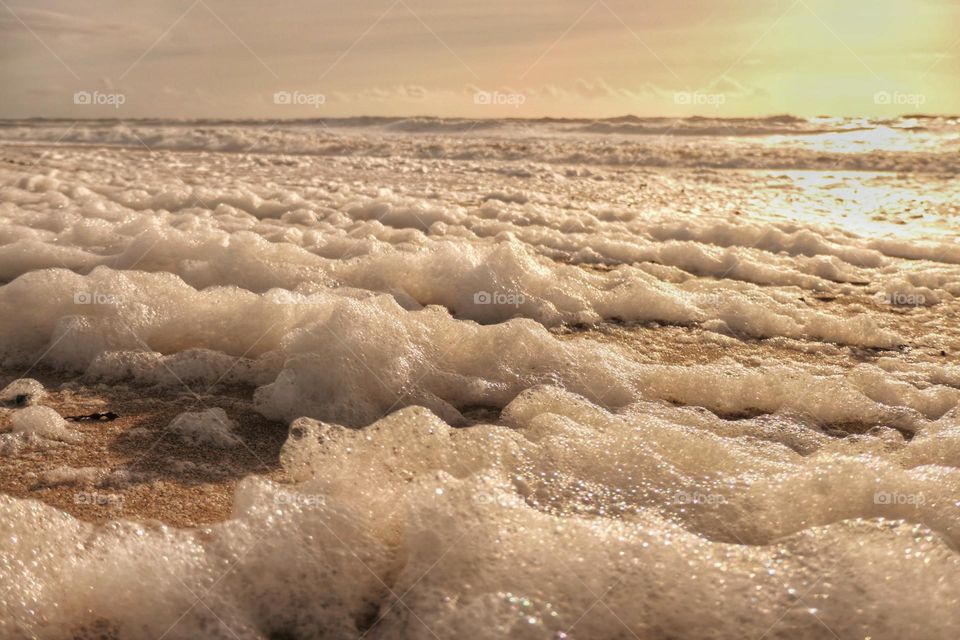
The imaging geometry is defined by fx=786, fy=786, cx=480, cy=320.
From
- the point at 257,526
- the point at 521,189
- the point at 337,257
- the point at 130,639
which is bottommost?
the point at 130,639

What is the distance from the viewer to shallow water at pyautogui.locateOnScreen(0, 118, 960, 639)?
1.89 meters

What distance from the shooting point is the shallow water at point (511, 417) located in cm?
189

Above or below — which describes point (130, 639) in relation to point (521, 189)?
below

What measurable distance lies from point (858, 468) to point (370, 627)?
1556 mm

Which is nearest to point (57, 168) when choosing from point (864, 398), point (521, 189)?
point (521, 189)

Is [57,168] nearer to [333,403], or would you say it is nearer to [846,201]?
[333,403]

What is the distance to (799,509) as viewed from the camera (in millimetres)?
2260

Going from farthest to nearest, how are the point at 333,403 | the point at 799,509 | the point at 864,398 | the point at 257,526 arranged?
the point at 864,398 < the point at 333,403 < the point at 799,509 < the point at 257,526

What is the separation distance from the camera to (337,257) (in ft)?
16.5

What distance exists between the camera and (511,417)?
113 inches

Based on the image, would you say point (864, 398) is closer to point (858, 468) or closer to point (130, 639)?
point (858, 468)

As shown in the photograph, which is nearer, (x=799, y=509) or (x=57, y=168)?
(x=799, y=509)

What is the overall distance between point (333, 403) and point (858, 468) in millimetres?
1802

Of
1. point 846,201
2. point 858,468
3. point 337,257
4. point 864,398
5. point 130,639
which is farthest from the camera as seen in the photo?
point 846,201
